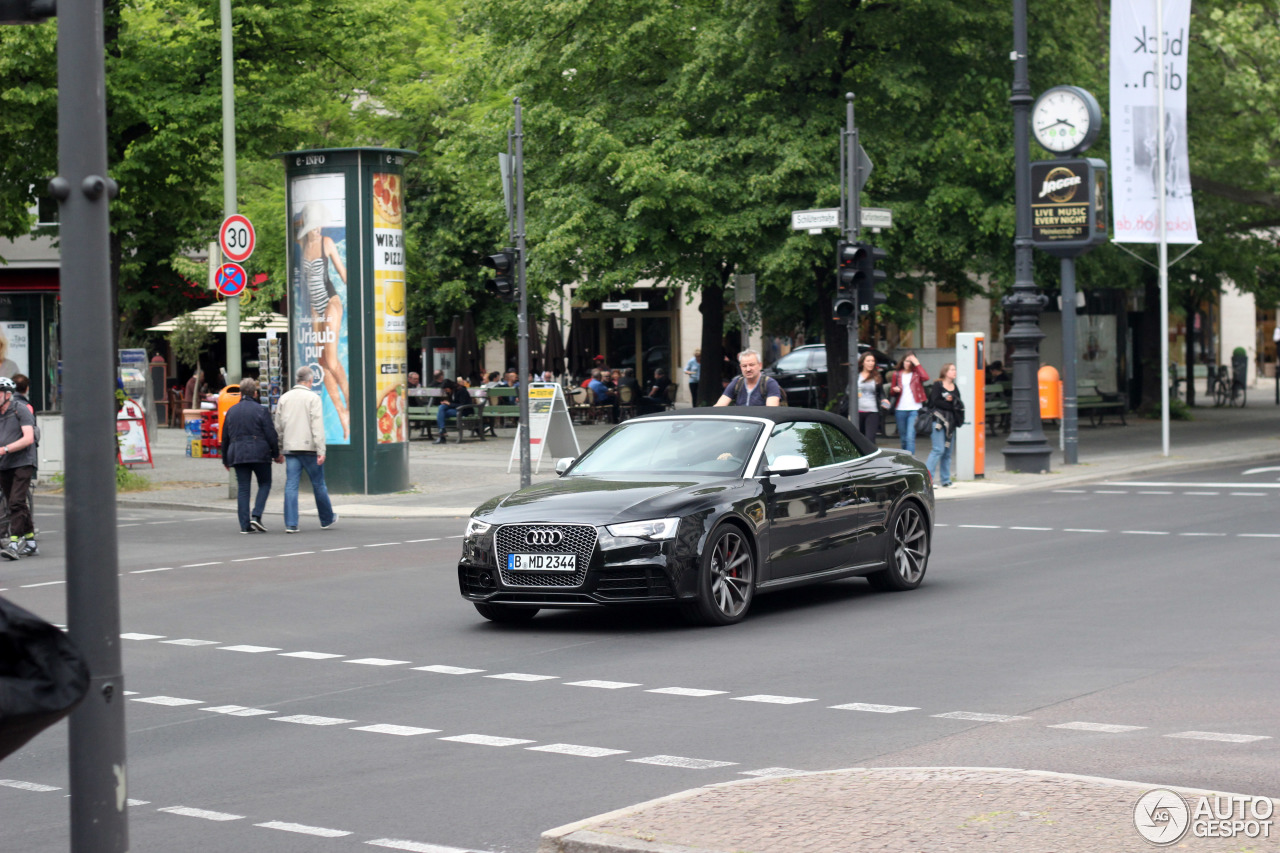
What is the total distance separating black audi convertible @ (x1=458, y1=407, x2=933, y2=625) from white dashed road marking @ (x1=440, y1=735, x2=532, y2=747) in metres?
3.21

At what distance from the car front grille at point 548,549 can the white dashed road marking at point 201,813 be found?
15.2 ft

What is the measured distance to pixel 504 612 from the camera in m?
11.5

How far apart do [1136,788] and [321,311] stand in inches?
734

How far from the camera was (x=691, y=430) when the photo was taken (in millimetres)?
12203

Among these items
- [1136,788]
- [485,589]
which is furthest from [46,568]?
[1136,788]

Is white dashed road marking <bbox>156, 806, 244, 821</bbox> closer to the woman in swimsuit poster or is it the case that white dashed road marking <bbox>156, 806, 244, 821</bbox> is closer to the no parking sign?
the woman in swimsuit poster

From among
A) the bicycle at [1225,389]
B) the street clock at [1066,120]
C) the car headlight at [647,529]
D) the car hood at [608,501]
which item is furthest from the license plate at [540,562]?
the bicycle at [1225,389]

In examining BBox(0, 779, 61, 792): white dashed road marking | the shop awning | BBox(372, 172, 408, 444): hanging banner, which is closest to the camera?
BBox(0, 779, 61, 792): white dashed road marking

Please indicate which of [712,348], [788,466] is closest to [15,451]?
[788,466]

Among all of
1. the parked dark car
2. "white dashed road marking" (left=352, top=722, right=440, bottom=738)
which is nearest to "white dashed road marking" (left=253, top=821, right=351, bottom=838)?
"white dashed road marking" (left=352, top=722, right=440, bottom=738)

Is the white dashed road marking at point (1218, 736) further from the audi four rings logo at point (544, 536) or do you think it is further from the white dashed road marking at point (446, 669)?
the audi four rings logo at point (544, 536)

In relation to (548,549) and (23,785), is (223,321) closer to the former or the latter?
(548,549)

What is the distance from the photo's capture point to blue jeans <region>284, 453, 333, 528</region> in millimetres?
18719

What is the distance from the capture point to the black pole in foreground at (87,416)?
152 inches
